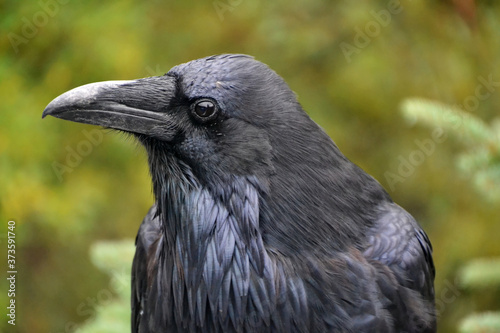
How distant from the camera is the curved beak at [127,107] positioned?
2451 millimetres

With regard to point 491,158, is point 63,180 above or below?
above

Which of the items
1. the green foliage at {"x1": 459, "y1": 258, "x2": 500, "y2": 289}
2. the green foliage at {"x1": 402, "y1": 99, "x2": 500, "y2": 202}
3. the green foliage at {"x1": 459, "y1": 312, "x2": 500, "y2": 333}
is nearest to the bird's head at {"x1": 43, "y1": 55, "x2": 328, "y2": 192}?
the green foliage at {"x1": 402, "y1": 99, "x2": 500, "y2": 202}

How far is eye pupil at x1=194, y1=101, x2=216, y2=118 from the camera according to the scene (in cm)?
247

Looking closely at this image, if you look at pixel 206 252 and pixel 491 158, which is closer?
pixel 206 252

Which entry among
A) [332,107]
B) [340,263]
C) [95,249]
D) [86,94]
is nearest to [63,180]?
[95,249]

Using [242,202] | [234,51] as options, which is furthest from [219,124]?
[234,51]

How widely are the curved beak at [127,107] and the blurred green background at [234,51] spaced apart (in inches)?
101

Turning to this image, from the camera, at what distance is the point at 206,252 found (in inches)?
100

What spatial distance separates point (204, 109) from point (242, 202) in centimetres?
40

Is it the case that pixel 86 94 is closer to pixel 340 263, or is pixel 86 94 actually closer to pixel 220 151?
pixel 220 151

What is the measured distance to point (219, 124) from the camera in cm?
248

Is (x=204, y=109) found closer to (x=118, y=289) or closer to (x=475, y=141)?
(x=475, y=141)

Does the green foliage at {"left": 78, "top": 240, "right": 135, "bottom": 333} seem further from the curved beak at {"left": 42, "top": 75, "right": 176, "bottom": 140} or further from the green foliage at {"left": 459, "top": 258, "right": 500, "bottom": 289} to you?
the green foliage at {"left": 459, "top": 258, "right": 500, "bottom": 289}

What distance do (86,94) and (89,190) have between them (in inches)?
107
